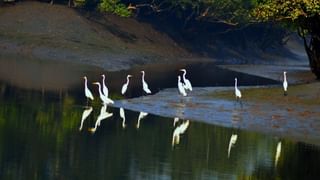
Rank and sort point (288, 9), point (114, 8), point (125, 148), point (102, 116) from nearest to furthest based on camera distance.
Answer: point (125, 148)
point (102, 116)
point (288, 9)
point (114, 8)

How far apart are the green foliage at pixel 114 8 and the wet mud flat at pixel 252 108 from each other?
30538mm

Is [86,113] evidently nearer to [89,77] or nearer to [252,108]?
[252,108]

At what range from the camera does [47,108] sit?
108 ft

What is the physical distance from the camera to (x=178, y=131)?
28.9 meters

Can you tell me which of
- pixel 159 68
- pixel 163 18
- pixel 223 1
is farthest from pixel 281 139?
pixel 163 18

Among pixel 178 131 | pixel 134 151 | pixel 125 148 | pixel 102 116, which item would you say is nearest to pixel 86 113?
pixel 102 116

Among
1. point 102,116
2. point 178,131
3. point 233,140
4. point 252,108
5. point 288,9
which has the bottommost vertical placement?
point 233,140

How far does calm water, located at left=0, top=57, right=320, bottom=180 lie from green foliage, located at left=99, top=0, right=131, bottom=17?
1393 inches

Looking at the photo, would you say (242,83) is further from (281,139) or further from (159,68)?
(281,139)

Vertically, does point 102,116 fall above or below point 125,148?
above

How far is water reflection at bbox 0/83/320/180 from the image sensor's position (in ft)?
69.3

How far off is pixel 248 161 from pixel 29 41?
40.2 metres

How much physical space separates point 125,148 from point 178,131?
4623 mm

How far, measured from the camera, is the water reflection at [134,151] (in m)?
21.1
